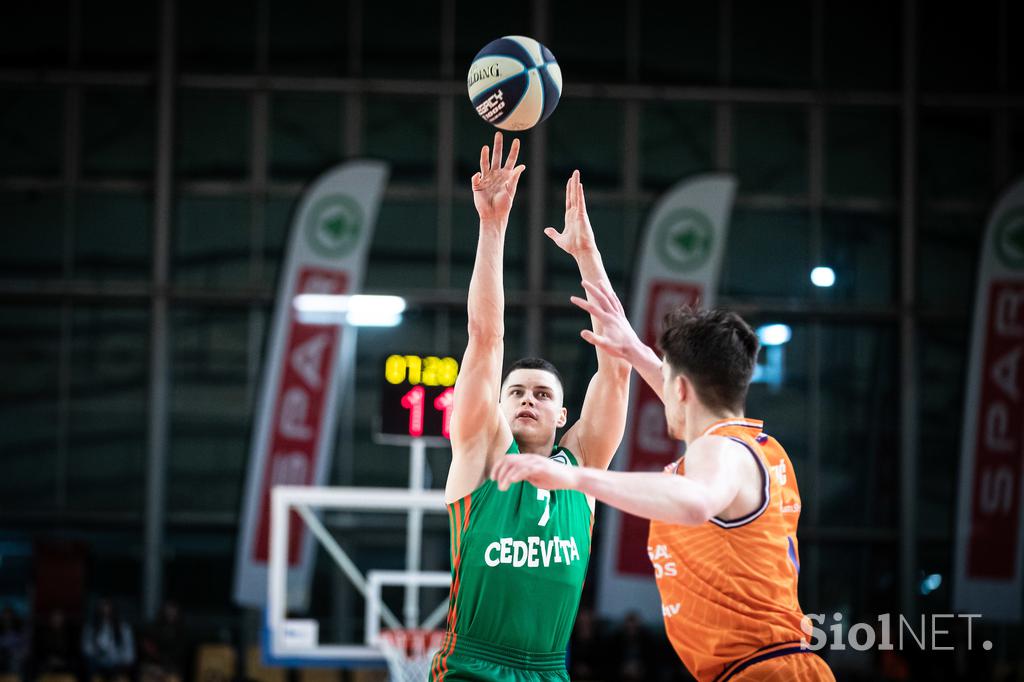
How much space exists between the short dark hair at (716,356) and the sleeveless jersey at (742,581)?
10 centimetres

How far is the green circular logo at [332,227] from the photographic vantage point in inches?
743

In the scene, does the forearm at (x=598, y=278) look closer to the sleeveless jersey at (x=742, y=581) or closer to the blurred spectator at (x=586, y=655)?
the sleeveless jersey at (x=742, y=581)

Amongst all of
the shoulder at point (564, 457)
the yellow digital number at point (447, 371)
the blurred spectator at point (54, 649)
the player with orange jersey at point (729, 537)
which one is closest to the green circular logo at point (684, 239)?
the yellow digital number at point (447, 371)

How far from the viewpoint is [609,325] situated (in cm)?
495

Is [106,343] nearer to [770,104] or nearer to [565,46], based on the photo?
[565,46]

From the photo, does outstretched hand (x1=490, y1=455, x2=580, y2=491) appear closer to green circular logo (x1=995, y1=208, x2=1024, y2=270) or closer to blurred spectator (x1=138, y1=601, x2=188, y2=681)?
blurred spectator (x1=138, y1=601, x2=188, y2=681)

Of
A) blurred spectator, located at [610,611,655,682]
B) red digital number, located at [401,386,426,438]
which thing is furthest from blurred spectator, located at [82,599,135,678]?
red digital number, located at [401,386,426,438]

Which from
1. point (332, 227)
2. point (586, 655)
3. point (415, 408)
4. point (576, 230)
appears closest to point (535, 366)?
point (576, 230)

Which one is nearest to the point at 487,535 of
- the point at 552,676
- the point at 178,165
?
the point at 552,676

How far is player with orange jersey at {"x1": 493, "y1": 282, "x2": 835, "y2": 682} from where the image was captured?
426cm

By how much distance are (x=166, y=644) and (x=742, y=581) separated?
1432cm

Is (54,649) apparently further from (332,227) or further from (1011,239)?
(1011,239)

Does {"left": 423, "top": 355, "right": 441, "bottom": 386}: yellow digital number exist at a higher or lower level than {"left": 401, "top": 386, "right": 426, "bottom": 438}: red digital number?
higher

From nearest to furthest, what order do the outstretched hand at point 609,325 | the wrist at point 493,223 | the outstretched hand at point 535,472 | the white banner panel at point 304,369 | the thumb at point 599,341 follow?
the outstretched hand at point 535,472 → the thumb at point 599,341 → the outstretched hand at point 609,325 → the wrist at point 493,223 → the white banner panel at point 304,369
